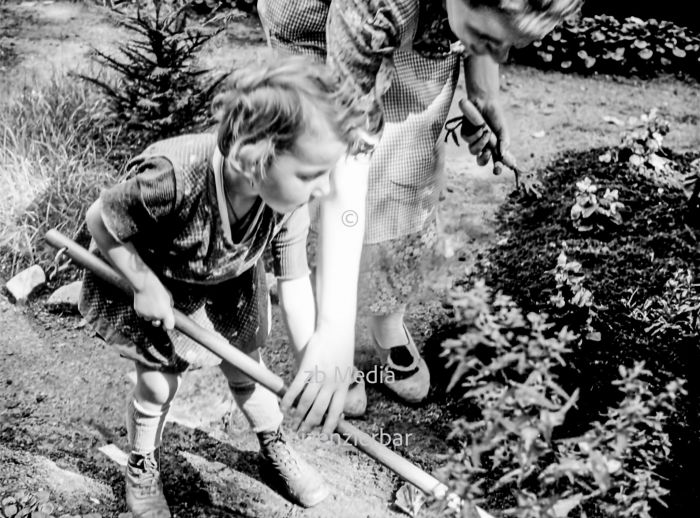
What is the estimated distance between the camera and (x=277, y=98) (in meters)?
1.69

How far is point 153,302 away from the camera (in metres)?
1.93

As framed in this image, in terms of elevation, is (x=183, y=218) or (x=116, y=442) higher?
(x=183, y=218)

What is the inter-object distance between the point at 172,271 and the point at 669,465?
1651 millimetres

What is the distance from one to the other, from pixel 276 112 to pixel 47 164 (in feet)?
7.41

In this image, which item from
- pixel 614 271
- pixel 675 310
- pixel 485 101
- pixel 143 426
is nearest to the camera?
pixel 143 426

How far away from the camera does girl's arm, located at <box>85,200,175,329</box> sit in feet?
6.28

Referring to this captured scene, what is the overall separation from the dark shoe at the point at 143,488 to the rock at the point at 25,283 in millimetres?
1182

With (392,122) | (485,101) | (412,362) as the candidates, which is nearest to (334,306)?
(392,122)

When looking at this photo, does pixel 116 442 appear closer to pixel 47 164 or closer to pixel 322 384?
pixel 322 384

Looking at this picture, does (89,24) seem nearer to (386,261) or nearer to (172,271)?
(386,261)

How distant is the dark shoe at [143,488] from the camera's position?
2365 millimetres

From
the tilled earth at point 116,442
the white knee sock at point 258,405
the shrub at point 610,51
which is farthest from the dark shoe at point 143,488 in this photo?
the shrub at point 610,51

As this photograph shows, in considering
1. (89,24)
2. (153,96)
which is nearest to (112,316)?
(153,96)

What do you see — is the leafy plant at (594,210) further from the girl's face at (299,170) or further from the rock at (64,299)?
the rock at (64,299)
